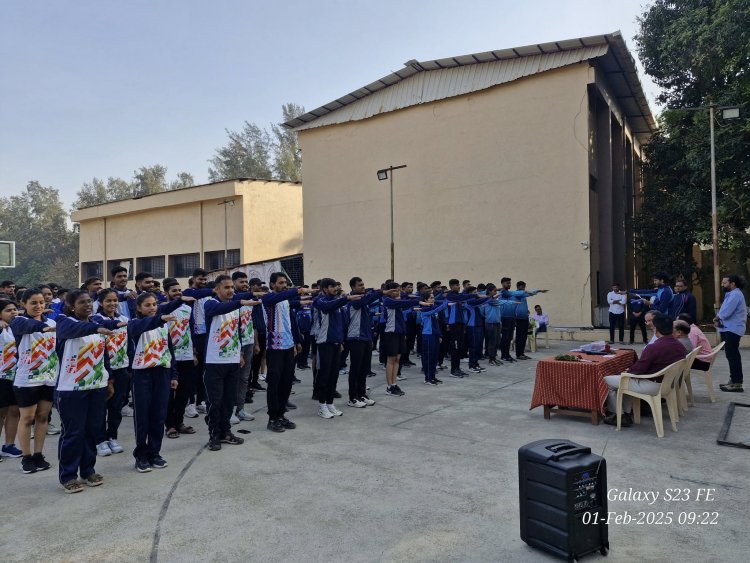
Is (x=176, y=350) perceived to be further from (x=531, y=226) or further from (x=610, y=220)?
(x=610, y=220)

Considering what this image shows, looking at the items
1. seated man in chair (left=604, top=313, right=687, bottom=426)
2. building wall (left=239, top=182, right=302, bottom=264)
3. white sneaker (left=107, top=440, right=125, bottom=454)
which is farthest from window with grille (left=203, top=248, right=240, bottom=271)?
seated man in chair (left=604, top=313, right=687, bottom=426)

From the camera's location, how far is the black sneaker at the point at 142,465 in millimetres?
4684

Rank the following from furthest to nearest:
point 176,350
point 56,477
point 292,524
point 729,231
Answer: point 729,231, point 176,350, point 56,477, point 292,524

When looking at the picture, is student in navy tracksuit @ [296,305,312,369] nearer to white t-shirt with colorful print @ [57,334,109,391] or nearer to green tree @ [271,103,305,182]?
white t-shirt with colorful print @ [57,334,109,391]

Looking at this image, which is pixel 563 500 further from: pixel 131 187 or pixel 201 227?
pixel 131 187

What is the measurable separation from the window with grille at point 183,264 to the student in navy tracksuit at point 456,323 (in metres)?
19.8

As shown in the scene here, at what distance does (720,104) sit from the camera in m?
15.2

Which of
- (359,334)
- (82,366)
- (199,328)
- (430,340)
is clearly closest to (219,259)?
(430,340)

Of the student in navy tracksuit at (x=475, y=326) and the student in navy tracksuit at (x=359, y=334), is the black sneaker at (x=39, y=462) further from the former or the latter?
the student in navy tracksuit at (x=475, y=326)

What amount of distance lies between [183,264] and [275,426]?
23.5 metres

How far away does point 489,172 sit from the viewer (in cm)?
1805

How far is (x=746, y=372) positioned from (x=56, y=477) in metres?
10.7

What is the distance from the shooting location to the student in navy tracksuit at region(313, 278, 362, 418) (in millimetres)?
6613

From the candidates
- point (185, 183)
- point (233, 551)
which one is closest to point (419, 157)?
point (233, 551)
